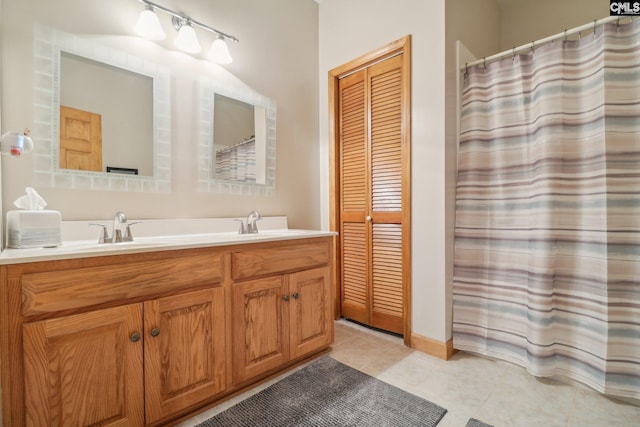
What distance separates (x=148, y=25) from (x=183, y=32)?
20cm

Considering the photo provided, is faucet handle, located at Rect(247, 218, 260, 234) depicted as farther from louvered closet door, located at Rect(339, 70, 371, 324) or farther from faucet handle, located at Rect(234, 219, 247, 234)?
louvered closet door, located at Rect(339, 70, 371, 324)

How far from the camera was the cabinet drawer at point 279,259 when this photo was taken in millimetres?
1462

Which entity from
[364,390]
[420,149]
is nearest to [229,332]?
[364,390]

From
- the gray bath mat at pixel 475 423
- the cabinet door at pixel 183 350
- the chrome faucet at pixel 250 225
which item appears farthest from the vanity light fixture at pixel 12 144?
the gray bath mat at pixel 475 423

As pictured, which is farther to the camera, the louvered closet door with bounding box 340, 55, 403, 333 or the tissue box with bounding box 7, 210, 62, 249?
the louvered closet door with bounding box 340, 55, 403, 333

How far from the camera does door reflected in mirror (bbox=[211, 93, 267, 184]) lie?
1.95 meters

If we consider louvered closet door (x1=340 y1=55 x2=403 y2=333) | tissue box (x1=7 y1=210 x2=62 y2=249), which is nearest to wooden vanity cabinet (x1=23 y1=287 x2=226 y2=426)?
tissue box (x1=7 y1=210 x2=62 y2=249)

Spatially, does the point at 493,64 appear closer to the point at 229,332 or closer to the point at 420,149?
the point at 420,149

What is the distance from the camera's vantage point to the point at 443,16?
1794 mm

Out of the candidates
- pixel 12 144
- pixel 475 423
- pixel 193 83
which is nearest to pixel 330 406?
pixel 475 423

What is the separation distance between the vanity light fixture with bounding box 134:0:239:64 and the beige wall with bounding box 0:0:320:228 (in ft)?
0.17

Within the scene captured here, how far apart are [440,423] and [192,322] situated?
3.88ft

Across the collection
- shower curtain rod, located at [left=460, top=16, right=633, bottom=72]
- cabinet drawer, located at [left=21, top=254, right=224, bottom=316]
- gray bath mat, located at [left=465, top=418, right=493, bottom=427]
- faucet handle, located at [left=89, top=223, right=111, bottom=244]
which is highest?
shower curtain rod, located at [left=460, top=16, right=633, bottom=72]

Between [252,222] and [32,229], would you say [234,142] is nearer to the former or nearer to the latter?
[252,222]
